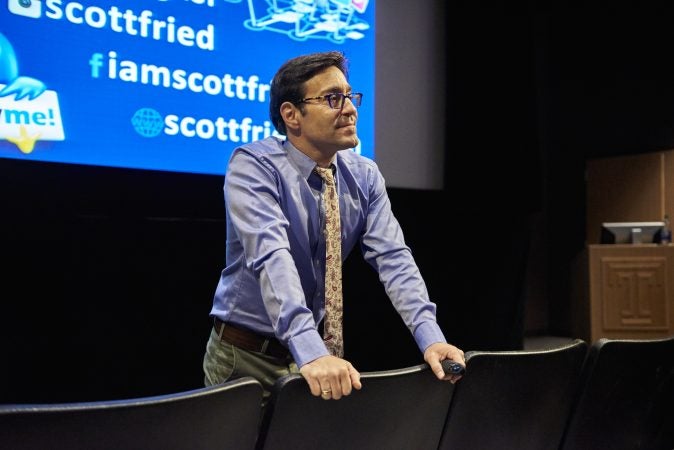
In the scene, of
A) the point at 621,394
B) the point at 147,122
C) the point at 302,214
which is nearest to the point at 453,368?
the point at 621,394

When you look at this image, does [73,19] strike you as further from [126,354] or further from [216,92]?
[126,354]

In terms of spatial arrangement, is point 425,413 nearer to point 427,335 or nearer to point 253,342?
point 427,335

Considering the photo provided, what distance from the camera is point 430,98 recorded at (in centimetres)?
509

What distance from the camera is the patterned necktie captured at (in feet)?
5.71

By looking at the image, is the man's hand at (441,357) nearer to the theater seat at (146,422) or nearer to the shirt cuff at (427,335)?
the shirt cuff at (427,335)

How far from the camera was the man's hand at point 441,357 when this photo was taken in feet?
4.09

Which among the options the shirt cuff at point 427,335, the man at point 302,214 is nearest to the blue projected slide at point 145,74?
the man at point 302,214

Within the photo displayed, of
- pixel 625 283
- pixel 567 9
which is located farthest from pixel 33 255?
pixel 567 9

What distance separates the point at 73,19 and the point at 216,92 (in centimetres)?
80

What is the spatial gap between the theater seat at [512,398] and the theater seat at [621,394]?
0.14 feet

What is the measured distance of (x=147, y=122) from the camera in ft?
11.7

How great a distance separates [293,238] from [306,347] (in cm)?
51

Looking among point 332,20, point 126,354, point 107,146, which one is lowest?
point 126,354

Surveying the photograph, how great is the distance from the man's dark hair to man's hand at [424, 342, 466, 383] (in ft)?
2.25
